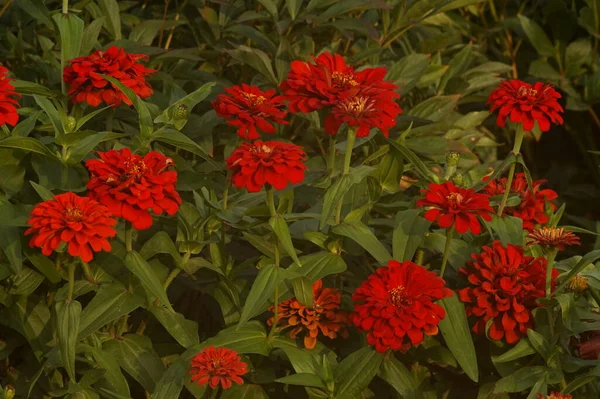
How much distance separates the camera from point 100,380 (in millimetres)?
1970

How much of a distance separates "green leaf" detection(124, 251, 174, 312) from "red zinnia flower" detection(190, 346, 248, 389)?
127 mm

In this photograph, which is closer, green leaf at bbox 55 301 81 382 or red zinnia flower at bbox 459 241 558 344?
green leaf at bbox 55 301 81 382

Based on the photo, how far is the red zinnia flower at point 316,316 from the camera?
1.97 metres

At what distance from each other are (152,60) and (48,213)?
39.9 inches

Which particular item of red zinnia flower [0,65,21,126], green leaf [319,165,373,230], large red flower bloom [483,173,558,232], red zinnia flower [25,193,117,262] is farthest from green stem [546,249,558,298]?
red zinnia flower [0,65,21,126]

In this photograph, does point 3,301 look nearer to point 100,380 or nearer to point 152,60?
point 100,380

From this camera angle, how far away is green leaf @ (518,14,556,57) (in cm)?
337

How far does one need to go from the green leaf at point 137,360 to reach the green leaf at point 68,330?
0.52ft

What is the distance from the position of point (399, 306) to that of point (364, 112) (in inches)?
13.4

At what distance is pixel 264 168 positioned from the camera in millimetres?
1718

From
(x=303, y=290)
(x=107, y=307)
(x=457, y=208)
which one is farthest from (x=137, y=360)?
(x=457, y=208)

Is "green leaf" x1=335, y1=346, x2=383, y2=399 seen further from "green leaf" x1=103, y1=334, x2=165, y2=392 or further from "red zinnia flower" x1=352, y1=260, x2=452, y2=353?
"green leaf" x1=103, y1=334, x2=165, y2=392

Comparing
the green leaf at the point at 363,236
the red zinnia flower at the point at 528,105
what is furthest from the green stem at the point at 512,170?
the green leaf at the point at 363,236

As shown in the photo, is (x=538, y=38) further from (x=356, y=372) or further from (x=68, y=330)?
(x=68, y=330)
